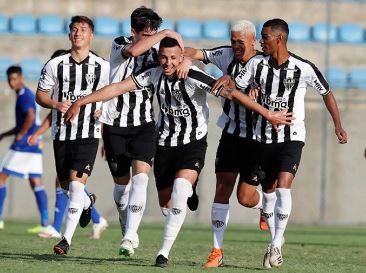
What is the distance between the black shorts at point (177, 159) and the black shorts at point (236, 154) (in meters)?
0.30

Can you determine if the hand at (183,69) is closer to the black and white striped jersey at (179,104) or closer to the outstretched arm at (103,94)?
the black and white striped jersey at (179,104)

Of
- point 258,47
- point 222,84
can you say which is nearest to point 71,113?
point 222,84

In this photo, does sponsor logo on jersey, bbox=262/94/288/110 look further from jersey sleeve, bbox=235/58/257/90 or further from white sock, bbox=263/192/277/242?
white sock, bbox=263/192/277/242

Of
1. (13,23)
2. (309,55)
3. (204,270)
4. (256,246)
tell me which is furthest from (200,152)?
(13,23)

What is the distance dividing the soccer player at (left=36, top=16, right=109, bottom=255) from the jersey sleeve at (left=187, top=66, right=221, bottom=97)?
1382 mm

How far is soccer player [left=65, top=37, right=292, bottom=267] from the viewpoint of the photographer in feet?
30.3

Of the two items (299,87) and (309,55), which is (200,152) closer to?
(299,87)

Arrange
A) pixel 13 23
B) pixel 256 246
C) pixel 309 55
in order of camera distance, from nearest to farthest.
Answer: pixel 256 246 < pixel 309 55 < pixel 13 23

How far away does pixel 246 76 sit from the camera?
9.66m

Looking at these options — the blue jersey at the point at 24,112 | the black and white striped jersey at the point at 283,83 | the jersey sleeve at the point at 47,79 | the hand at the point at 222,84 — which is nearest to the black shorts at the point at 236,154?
the black and white striped jersey at the point at 283,83

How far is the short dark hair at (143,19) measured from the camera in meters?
10.0

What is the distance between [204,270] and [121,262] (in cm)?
94

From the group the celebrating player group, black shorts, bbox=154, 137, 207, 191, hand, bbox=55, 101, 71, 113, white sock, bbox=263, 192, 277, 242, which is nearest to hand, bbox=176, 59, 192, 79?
the celebrating player group

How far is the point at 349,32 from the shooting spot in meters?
22.2
